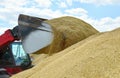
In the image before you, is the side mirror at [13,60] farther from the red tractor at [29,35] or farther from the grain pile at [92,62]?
the grain pile at [92,62]

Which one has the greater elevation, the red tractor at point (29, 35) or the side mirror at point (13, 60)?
the red tractor at point (29, 35)

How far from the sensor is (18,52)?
1133 centimetres

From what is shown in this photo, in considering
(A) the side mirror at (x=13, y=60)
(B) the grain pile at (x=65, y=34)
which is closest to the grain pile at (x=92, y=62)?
(B) the grain pile at (x=65, y=34)

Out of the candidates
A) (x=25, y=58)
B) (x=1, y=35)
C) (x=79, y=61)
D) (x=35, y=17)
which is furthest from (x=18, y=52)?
(x=79, y=61)

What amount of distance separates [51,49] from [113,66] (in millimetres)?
3034

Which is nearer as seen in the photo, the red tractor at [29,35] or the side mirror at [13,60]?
the red tractor at [29,35]

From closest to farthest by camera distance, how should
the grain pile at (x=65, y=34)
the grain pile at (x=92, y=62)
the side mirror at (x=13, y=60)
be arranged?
the grain pile at (x=92, y=62), the grain pile at (x=65, y=34), the side mirror at (x=13, y=60)

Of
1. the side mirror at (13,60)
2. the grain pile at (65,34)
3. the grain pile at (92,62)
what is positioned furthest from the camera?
the side mirror at (13,60)

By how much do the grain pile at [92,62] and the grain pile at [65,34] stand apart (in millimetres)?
1454

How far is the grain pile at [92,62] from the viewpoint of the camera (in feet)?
16.2

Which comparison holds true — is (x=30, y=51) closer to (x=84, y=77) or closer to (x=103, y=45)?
(x=103, y=45)

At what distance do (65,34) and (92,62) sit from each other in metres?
2.68

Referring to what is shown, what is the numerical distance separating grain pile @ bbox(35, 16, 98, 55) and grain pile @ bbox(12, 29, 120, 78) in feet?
4.77

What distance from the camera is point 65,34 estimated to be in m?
7.86
